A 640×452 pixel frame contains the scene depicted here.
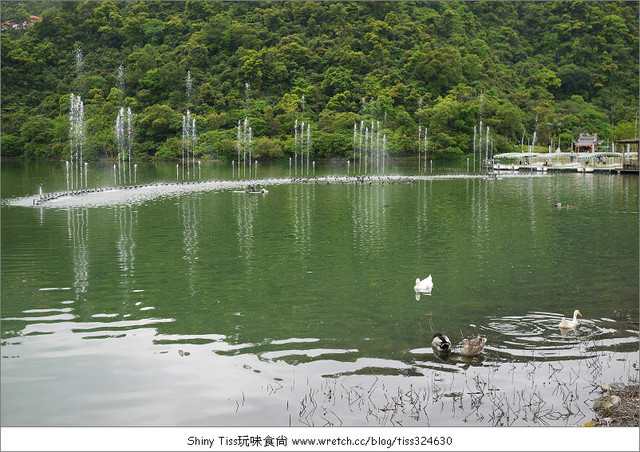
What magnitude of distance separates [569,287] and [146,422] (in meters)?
9.37

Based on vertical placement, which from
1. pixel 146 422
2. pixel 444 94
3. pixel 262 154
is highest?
pixel 444 94

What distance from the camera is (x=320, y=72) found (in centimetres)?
9362

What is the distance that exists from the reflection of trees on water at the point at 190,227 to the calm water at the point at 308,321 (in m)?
0.14

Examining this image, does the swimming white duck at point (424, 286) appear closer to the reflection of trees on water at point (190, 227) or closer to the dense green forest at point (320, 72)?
the reflection of trees on water at point (190, 227)

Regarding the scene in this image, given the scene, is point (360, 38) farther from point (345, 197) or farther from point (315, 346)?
point (315, 346)

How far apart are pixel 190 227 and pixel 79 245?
455 cm

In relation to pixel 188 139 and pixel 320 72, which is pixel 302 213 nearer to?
pixel 188 139

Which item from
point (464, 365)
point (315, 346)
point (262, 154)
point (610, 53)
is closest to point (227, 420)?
point (315, 346)

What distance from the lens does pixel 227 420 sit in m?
7.37

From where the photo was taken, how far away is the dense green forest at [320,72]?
7769 cm

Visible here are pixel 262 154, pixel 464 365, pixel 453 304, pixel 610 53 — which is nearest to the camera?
pixel 464 365

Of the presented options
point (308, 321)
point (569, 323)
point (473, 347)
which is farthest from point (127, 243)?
point (569, 323)

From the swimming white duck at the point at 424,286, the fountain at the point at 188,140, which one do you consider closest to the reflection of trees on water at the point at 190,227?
the swimming white duck at the point at 424,286

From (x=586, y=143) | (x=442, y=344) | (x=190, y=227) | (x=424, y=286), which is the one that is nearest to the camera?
(x=442, y=344)
